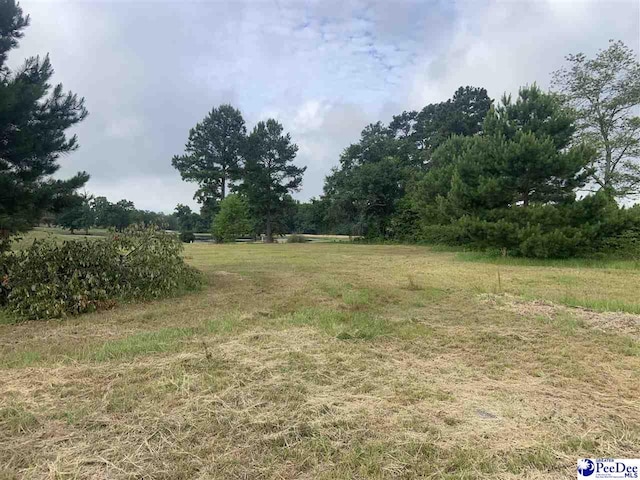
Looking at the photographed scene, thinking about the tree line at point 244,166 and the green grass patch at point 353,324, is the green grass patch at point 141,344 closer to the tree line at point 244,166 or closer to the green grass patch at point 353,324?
the green grass patch at point 353,324

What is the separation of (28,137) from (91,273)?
2.12 meters

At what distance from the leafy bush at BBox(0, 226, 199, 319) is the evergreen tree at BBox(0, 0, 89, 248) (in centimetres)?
60

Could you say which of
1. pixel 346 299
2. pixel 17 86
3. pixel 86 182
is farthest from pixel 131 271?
pixel 346 299

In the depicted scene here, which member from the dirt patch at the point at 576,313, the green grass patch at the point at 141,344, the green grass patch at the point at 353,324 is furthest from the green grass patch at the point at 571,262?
the green grass patch at the point at 141,344

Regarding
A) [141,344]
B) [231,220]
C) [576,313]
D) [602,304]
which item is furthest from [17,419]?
[231,220]

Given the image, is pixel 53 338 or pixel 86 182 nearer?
pixel 53 338

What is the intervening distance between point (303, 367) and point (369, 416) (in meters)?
0.90

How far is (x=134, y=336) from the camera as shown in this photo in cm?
392

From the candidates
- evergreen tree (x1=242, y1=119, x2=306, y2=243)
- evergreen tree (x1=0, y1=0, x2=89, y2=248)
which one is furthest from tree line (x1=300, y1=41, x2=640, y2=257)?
evergreen tree (x1=0, y1=0, x2=89, y2=248)

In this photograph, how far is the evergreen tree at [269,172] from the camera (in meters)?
31.8

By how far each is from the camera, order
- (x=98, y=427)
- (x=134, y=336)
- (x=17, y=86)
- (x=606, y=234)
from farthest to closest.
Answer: (x=606, y=234), (x=17, y=86), (x=134, y=336), (x=98, y=427)

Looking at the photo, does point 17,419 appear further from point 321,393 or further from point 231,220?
point 231,220

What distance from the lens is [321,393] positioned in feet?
8.27

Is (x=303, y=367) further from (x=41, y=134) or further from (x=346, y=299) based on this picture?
(x=41, y=134)
